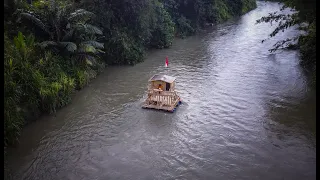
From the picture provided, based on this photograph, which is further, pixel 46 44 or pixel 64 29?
pixel 64 29

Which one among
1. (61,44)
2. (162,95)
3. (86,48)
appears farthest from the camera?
(86,48)

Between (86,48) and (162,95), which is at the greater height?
(86,48)

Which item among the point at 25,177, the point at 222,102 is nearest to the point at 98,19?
the point at 222,102

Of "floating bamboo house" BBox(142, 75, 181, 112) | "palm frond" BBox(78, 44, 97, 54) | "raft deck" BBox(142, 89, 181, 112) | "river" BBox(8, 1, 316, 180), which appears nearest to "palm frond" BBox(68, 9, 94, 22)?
"palm frond" BBox(78, 44, 97, 54)

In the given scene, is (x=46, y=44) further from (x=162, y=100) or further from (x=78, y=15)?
(x=162, y=100)

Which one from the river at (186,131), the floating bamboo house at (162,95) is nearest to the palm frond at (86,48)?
the river at (186,131)

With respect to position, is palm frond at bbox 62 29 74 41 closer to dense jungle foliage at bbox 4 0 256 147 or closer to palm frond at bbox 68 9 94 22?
dense jungle foliage at bbox 4 0 256 147

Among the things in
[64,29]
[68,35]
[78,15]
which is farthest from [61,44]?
[78,15]

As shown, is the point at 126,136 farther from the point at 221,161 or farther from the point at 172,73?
the point at 172,73
